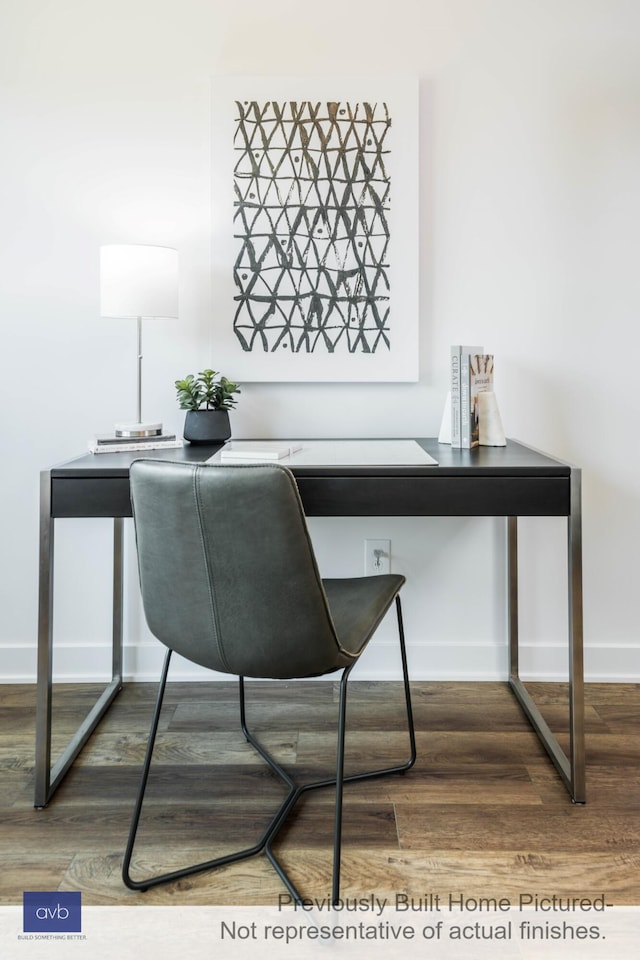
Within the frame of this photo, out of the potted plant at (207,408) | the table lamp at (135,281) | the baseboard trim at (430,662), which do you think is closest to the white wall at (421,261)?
the baseboard trim at (430,662)

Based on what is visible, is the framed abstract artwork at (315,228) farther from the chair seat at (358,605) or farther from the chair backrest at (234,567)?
the chair backrest at (234,567)

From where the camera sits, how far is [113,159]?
2.09 m

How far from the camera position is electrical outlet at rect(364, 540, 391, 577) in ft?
7.15

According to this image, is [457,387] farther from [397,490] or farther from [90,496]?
[90,496]

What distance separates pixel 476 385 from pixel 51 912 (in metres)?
1.45

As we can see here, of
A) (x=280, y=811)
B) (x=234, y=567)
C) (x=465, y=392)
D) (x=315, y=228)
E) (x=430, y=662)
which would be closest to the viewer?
(x=234, y=567)

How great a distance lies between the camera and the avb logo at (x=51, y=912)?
1.21 metres

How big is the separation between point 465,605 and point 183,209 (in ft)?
4.87

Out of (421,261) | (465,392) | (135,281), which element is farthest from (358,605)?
(421,261)

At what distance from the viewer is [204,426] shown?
6.36 ft

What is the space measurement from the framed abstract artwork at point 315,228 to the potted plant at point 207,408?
0.45 feet

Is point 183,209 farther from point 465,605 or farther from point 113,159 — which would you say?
point 465,605

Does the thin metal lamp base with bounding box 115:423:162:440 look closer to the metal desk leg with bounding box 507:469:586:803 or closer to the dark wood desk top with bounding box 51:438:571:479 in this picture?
the dark wood desk top with bounding box 51:438:571:479

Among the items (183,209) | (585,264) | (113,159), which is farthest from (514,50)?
(113,159)
